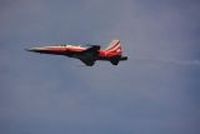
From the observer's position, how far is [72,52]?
476ft

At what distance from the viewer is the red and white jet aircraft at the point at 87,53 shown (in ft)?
468

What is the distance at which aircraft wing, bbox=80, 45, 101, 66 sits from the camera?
141750 mm

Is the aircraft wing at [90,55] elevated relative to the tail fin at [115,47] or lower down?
lower down

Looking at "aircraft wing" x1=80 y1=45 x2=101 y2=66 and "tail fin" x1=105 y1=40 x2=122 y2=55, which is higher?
"tail fin" x1=105 y1=40 x2=122 y2=55

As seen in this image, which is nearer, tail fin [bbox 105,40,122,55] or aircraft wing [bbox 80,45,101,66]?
aircraft wing [bbox 80,45,101,66]

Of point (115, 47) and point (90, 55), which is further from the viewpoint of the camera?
point (115, 47)

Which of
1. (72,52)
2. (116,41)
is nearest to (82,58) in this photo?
(72,52)

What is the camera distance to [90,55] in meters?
143

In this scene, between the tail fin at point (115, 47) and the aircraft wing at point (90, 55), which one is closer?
the aircraft wing at point (90, 55)

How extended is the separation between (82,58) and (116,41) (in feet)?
44.7

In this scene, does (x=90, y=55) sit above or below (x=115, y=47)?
below

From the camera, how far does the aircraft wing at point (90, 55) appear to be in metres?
142

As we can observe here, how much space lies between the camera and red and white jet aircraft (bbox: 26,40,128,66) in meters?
143

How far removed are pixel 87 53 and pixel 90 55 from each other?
1018 millimetres
